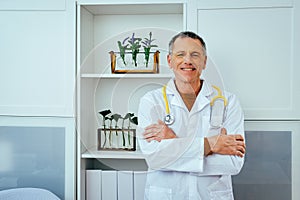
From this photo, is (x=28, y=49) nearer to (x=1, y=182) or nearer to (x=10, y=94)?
(x=10, y=94)

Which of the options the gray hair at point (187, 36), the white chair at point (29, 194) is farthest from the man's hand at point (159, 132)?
the white chair at point (29, 194)

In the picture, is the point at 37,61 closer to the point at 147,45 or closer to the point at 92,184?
the point at 147,45

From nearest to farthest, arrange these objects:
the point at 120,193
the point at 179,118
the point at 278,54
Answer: the point at 179,118 → the point at 278,54 → the point at 120,193

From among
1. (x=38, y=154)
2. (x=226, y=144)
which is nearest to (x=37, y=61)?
(x=38, y=154)

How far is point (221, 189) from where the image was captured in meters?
2.07

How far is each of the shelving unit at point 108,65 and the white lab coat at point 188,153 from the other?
164 mm

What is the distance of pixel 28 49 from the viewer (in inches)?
91.4

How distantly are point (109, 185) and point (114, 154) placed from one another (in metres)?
0.17

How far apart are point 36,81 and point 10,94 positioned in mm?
149

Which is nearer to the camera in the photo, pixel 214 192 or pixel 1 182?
pixel 214 192

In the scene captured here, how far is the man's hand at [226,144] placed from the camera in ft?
6.46

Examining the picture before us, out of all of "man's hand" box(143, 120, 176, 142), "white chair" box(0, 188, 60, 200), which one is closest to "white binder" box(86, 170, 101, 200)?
"white chair" box(0, 188, 60, 200)

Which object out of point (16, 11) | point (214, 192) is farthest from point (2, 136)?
point (214, 192)

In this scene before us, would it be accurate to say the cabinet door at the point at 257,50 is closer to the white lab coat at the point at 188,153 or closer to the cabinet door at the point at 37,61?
the white lab coat at the point at 188,153
